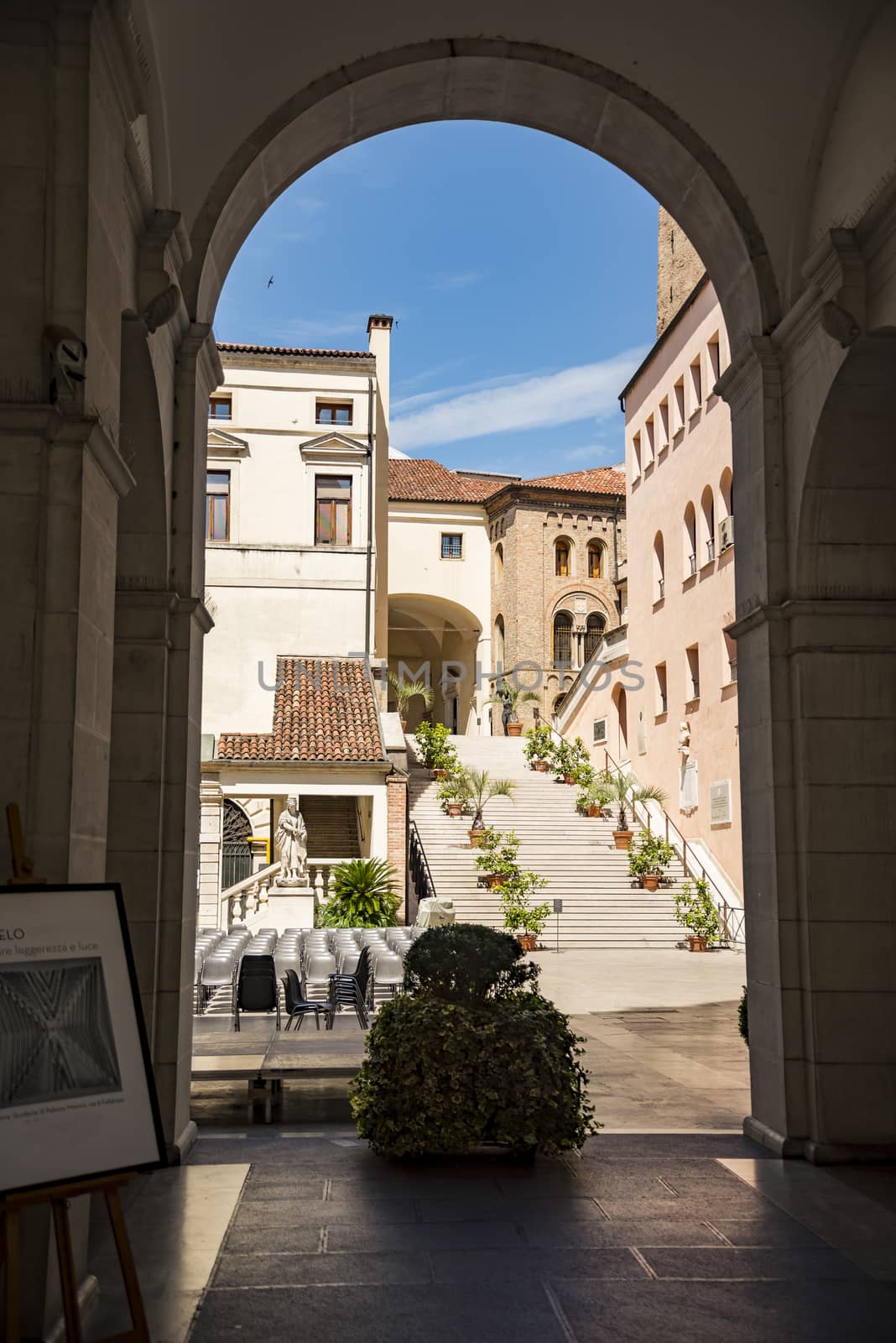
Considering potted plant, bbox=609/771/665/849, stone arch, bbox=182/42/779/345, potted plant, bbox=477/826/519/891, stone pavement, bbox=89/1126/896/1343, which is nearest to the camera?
stone pavement, bbox=89/1126/896/1343

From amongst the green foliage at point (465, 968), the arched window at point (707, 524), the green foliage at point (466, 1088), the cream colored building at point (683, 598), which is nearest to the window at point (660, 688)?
the cream colored building at point (683, 598)

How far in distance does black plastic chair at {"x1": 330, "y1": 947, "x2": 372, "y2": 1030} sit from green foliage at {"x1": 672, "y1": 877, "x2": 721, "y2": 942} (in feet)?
33.2

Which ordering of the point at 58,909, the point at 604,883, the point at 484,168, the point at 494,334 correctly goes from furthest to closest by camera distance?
the point at 494,334 → the point at 604,883 → the point at 484,168 → the point at 58,909

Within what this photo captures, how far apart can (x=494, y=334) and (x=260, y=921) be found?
94.1 feet

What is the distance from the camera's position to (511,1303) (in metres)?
4.69

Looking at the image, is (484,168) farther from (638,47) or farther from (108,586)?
(108,586)

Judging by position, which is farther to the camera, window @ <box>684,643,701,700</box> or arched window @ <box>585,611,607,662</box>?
arched window @ <box>585,611,607,662</box>

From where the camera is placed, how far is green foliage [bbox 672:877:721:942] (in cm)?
2133

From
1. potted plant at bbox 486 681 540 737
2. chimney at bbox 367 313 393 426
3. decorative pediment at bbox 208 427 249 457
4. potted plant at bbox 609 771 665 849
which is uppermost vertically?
chimney at bbox 367 313 393 426

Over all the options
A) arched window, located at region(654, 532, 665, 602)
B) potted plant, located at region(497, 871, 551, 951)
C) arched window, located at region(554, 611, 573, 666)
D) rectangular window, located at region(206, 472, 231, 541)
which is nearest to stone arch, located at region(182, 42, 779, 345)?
potted plant, located at region(497, 871, 551, 951)

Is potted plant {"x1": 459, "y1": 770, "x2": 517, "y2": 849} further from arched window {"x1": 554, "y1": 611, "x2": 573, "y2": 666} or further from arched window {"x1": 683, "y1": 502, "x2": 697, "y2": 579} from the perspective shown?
arched window {"x1": 554, "y1": 611, "x2": 573, "y2": 666}

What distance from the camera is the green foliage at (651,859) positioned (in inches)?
933

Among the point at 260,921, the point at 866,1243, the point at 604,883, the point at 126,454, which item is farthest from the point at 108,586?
the point at 604,883

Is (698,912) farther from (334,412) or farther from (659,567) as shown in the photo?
(334,412)
